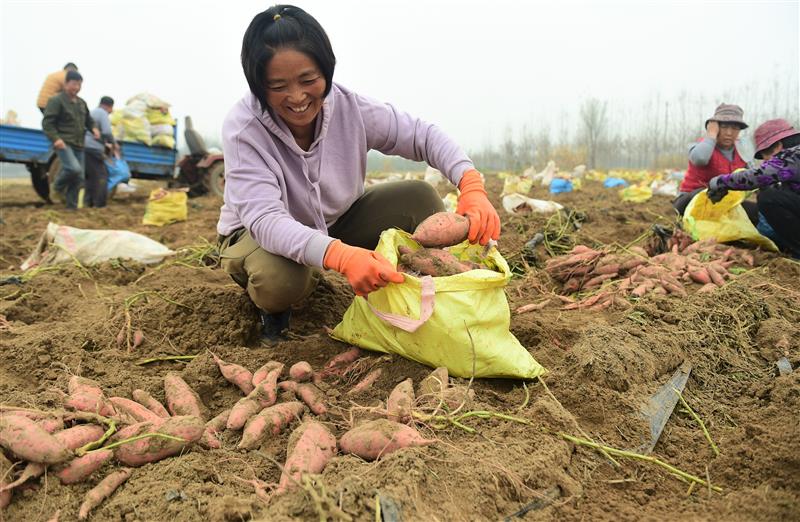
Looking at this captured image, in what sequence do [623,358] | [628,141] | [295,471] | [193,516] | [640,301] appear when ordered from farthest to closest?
[628,141]
[640,301]
[623,358]
[295,471]
[193,516]

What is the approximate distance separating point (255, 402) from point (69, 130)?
7.13 meters

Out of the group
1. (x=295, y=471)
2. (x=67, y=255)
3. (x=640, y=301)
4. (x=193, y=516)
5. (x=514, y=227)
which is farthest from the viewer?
(x=514, y=227)

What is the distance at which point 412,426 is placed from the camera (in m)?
1.62

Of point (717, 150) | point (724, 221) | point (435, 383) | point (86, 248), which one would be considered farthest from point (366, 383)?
point (717, 150)

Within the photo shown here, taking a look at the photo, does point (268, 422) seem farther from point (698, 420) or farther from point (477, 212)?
point (698, 420)

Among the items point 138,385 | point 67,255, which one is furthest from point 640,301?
point 67,255

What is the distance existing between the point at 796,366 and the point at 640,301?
2.36 ft

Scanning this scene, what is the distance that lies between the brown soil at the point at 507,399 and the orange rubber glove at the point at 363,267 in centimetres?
41

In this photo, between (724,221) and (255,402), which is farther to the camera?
(724,221)

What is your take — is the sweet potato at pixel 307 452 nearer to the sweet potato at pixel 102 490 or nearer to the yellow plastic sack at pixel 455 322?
the sweet potato at pixel 102 490

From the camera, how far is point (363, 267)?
1.93 metres

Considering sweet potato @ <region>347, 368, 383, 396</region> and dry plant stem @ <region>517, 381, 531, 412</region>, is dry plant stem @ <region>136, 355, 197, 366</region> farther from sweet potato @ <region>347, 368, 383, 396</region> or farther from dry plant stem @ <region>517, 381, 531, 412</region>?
dry plant stem @ <region>517, 381, 531, 412</region>

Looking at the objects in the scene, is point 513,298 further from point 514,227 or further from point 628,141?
point 628,141

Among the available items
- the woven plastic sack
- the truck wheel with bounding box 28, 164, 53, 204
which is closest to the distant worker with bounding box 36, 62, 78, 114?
the truck wheel with bounding box 28, 164, 53, 204
